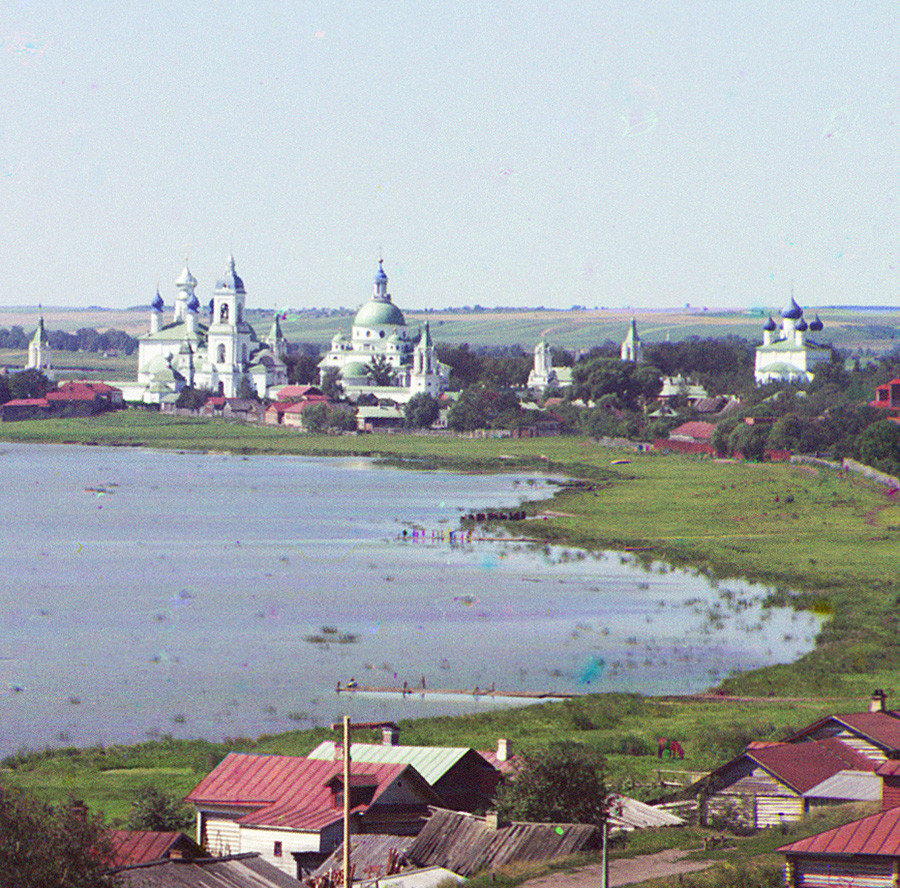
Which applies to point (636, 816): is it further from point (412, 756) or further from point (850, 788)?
point (412, 756)

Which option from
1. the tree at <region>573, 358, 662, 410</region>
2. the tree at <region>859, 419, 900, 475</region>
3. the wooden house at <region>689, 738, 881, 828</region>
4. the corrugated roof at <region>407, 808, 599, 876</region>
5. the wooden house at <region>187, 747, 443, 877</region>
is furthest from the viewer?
the tree at <region>573, 358, 662, 410</region>

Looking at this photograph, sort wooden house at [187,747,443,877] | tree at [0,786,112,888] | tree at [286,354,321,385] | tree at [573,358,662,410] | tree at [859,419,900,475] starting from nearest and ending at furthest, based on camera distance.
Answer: tree at [0,786,112,888], wooden house at [187,747,443,877], tree at [859,419,900,475], tree at [573,358,662,410], tree at [286,354,321,385]

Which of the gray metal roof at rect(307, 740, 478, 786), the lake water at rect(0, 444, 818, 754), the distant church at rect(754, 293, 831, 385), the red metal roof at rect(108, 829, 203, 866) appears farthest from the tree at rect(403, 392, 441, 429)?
the red metal roof at rect(108, 829, 203, 866)

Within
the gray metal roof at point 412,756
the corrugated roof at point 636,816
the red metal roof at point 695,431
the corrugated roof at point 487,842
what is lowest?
the red metal roof at point 695,431

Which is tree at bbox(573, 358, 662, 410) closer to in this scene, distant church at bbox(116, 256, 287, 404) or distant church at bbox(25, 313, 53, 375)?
distant church at bbox(116, 256, 287, 404)

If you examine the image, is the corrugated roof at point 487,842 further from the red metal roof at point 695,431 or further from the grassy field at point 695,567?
the red metal roof at point 695,431

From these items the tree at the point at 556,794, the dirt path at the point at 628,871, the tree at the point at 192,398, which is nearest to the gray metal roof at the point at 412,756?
the tree at the point at 556,794

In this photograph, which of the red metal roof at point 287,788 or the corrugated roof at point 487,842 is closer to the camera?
the corrugated roof at point 487,842
